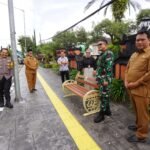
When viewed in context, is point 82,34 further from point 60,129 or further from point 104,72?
point 60,129

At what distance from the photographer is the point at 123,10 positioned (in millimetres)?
18766

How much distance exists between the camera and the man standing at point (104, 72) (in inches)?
204

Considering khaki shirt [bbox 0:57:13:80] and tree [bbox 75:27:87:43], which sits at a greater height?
tree [bbox 75:27:87:43]

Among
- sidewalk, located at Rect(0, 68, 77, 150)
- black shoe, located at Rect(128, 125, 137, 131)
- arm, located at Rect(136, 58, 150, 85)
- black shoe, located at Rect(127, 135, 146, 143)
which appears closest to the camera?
arm, located at Rect(136, 58, 150, 85)

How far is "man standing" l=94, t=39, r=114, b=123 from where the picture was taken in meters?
5.17

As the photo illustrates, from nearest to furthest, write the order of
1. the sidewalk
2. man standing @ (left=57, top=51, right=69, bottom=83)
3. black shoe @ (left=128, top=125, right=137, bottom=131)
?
the sidewalk, black shoe @ (left=128, top=125, right=137, bottom=131), man standing @ (left=57, top=51, right=69, bottom=83)

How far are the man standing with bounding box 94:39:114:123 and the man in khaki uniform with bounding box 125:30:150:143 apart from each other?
102 cm

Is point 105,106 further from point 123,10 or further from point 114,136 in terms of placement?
point 123,10

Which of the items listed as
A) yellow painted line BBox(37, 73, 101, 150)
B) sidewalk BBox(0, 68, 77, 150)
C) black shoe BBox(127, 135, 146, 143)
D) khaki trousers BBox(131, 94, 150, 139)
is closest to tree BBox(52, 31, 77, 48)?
sidewalk BBox(0, 68, 77, 150)

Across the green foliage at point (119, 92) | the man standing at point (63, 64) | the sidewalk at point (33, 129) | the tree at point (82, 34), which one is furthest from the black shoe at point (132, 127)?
the tree at point (82, 34)

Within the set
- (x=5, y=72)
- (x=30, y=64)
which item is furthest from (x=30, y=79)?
(x=5, y=72)

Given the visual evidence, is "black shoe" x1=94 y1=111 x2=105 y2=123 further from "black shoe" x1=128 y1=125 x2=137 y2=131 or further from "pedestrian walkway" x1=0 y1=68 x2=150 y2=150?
"black shoe" x1=128 y1=125 x2=137 y2=131

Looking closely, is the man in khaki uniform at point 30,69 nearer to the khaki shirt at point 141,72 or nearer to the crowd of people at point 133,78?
the crowd of people at point 133,78

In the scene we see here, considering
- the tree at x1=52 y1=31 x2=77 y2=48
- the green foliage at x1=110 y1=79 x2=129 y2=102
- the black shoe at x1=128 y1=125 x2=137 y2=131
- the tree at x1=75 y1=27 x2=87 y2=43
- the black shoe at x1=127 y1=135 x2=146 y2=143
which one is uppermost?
the tree at x1=75 y1=27 x2=87 y2=43
